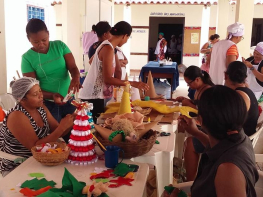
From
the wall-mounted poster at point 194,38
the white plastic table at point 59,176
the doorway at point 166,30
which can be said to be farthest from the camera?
the doorway at point 166,30

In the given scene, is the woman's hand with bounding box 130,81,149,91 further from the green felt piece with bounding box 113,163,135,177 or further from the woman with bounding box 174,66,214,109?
the green felt piece with bounding box 113,163,135,177

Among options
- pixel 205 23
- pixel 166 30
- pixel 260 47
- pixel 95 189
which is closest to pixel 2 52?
pixel 95 189

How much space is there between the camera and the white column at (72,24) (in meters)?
6.56

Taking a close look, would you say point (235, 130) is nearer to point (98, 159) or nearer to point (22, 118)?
point (98, 159)

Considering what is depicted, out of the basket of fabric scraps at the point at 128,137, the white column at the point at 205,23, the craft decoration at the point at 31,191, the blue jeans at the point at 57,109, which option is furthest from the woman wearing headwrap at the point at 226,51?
the white column at the point at 205,23

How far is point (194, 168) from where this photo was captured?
286 centimetres

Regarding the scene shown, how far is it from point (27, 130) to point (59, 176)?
0.49 metres

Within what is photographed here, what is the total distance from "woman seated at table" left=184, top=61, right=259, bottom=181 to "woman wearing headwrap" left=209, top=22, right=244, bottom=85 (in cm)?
126

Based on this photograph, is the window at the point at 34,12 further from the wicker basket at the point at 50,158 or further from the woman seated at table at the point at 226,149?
the woman seated at table at the point at 226,149

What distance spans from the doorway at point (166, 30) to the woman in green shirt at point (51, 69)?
11559 millimetres

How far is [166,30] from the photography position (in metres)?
17.2

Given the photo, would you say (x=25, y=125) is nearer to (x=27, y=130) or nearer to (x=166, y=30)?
(x=27, y=130)

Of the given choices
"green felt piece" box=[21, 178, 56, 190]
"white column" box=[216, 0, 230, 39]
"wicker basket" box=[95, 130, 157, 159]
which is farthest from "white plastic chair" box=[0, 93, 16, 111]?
"white column" box=[216, 0, 230, 39]

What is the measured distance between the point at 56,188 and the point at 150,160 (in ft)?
2.27
